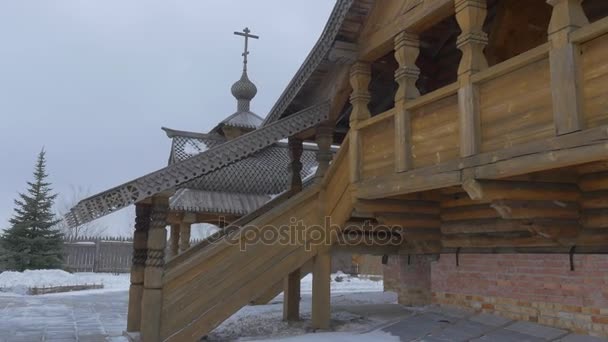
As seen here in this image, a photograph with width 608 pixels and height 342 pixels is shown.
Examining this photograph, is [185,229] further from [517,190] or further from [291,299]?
[517,190]

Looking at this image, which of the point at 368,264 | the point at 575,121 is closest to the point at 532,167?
the point at 575,121

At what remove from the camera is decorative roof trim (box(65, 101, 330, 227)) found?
19.1 ft

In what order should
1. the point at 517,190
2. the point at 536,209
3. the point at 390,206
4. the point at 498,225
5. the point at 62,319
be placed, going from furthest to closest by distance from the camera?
1. the point at 62,319
2. the point at 390,206
3. the point at 498,225
4. the point at 536,209
5. the point at 517,190

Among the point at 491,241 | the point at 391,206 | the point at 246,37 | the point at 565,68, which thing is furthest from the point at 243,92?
the point at 565,68

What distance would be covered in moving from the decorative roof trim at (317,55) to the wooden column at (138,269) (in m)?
2.75

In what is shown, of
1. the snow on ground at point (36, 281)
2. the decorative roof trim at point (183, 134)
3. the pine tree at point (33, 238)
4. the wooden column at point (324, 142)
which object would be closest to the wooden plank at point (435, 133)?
the wooden column at point (324, 142)

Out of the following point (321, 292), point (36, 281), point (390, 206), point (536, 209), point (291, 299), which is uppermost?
point (390, 206)

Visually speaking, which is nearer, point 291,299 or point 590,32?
point 590,32

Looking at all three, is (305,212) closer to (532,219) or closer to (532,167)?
(532,219)

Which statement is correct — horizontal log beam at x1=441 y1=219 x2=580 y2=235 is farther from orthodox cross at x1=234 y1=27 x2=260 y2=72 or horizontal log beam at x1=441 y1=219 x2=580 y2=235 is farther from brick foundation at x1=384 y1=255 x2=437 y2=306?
orthodox cross at x1=234 y1=27 x2=260 y2=72

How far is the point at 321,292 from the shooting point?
735 cm

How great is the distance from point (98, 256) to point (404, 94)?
68.3 feet

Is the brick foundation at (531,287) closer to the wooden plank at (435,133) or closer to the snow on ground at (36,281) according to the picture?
the wooden plank at (435,133)

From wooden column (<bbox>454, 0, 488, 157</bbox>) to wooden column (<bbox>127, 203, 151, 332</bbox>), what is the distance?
4438mm
